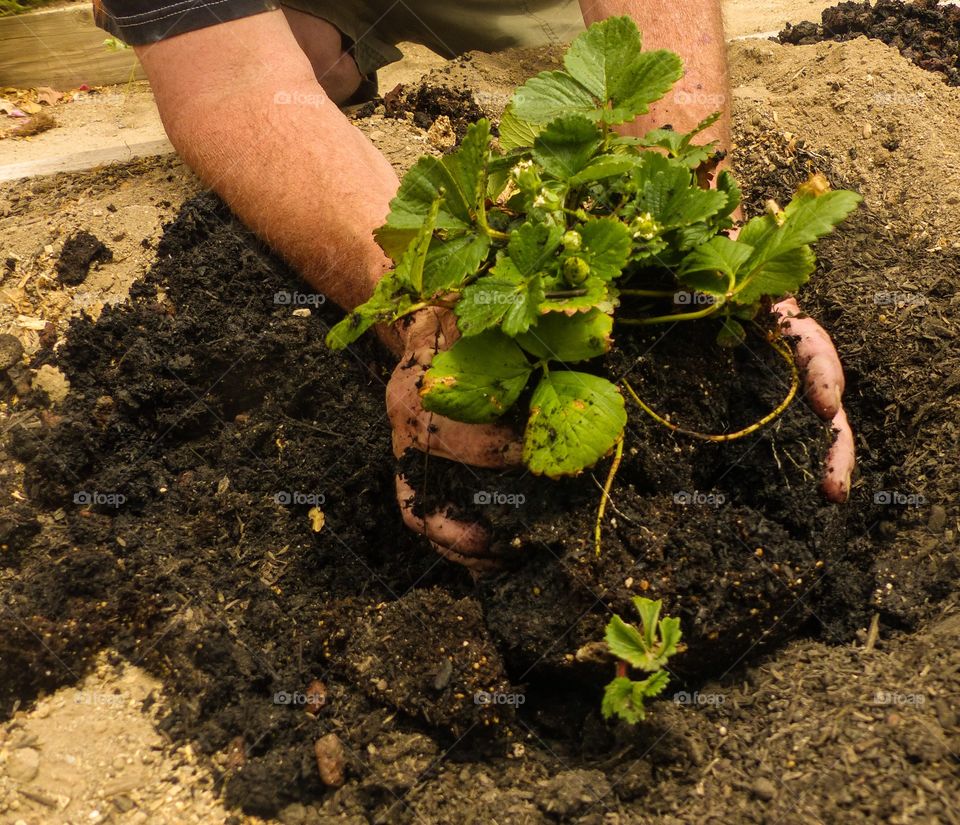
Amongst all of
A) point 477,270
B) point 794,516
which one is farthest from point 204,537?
point 794,516

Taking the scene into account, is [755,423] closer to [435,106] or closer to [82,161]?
[435,106]

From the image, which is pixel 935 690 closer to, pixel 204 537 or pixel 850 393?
pixel 850 393

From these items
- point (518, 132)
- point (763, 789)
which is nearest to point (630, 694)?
point (763, 789)

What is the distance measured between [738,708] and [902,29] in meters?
3.17

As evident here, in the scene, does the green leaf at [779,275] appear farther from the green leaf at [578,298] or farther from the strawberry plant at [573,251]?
the green leaf at [578,298]

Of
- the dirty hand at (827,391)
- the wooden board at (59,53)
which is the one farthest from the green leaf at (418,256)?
the wooden board at (59,53)

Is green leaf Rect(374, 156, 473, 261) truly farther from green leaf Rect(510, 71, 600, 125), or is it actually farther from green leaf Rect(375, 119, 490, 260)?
green leaf Rect(510, 71, 600, 125)

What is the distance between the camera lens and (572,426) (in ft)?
4.42

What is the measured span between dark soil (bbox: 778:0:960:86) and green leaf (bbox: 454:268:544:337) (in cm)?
269

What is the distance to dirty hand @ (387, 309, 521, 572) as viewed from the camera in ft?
5.12

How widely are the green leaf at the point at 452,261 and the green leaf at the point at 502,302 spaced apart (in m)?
0.04

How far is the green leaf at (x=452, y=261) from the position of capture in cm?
142

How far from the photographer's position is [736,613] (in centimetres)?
154

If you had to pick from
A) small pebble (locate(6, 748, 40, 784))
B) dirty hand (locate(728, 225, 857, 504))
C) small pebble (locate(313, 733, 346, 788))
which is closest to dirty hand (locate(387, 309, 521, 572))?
small pebble (locate(313, 733, 346, 788))
